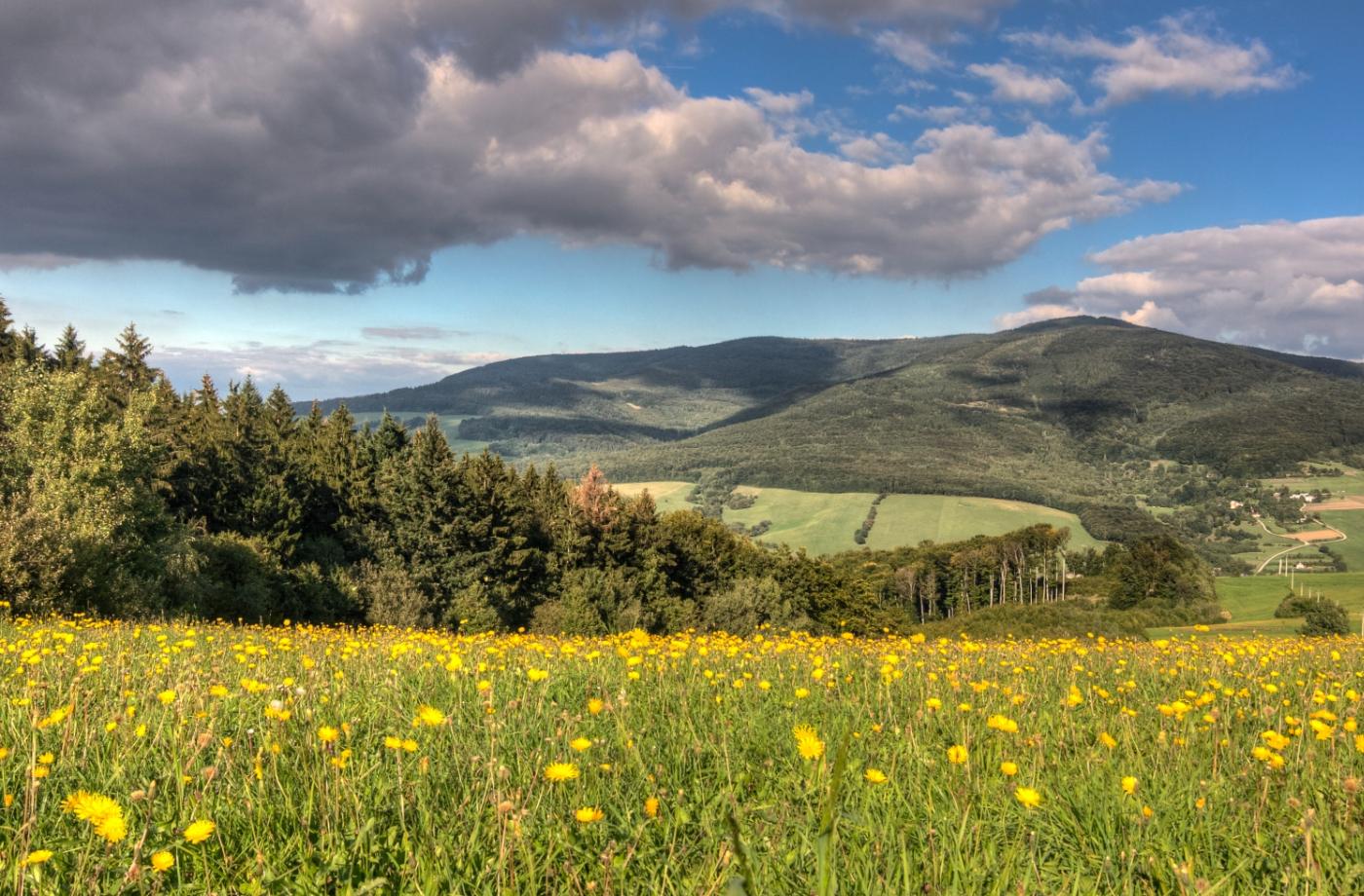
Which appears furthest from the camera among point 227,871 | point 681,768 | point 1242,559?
point 1242,559

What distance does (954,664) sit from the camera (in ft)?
24.6

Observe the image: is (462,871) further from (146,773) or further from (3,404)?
(3,404)

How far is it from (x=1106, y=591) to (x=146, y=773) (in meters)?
140

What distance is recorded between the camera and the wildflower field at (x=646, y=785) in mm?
2723

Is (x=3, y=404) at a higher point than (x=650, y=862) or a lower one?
higher

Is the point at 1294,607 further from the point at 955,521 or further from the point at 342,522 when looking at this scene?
the point at 342,522

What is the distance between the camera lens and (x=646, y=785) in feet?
12.1

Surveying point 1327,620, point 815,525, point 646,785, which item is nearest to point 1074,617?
point 1327,620

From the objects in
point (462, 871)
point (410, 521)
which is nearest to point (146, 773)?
point (462, 871)

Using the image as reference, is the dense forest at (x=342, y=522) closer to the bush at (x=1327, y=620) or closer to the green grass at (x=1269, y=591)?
the bush at (x=1327, y=620)

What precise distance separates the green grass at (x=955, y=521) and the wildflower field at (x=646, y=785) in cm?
15702

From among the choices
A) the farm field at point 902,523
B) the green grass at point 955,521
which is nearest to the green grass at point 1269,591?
the green grass at point 955,521

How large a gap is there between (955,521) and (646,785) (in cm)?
18532

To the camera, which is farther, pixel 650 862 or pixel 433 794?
pixel 433 794
